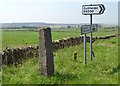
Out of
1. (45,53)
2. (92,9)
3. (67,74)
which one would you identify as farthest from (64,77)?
(92,9)

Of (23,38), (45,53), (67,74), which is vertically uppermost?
(45,53)

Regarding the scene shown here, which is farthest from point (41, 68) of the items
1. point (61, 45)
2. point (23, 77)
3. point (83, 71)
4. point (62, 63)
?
point (61, 45)

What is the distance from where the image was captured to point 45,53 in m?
11.7

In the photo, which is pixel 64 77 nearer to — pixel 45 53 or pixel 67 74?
pixel 67 74

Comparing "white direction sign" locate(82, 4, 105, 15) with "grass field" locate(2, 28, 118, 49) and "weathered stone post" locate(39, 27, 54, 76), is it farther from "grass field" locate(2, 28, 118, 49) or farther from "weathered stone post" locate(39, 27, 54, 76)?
"grass field" locate(2, 28, 118, 49)

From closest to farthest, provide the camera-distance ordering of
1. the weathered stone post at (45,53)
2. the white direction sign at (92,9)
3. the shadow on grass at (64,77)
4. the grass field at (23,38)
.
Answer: the shadow on grass at (64,77)
the weathered stone post at (45,53)
the white direction sign at (92,9)
the grass field at (23,38)

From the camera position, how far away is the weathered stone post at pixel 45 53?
38.6ft

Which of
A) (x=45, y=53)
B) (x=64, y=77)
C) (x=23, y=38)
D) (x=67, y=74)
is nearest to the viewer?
(x=64, y=77)

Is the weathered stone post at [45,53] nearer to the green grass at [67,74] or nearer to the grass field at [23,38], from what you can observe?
the green grass at [67,74]

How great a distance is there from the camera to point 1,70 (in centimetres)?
1341

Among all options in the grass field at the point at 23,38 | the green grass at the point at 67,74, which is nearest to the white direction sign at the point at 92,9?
the green grass at the point at 67,74

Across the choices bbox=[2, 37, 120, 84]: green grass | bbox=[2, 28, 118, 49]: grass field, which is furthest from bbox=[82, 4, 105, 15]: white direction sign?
bbox=[2, 28, 118, 49]: grass field

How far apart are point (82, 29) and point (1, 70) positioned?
3.99 m

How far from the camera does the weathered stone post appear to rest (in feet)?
38.6
